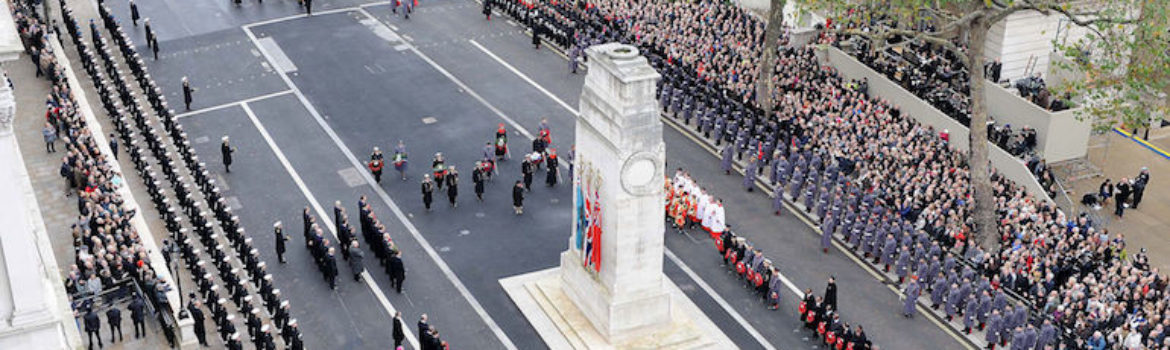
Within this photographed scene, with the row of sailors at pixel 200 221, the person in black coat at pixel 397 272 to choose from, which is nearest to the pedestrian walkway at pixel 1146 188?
the person in black coat at pixel 397 272

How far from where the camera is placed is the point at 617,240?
134 feet

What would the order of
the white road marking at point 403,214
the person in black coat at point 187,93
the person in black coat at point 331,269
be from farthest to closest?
the person in black coat at point 187,93
the person in black coat at point 331,269
the white road marking at point 403,214

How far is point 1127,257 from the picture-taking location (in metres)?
49.0

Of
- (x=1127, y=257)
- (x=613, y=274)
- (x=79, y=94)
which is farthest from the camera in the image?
(x=79, y=94)

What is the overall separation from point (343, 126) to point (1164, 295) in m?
30.5

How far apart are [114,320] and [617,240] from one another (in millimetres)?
13525

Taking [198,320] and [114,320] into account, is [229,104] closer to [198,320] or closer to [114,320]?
[198,320]

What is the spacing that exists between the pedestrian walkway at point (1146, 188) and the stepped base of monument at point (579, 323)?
53.8 ft

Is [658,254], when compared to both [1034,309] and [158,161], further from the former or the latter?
[158,161]

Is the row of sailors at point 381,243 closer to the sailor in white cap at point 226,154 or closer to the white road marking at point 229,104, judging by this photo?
the sailor in white cap at point 226,154

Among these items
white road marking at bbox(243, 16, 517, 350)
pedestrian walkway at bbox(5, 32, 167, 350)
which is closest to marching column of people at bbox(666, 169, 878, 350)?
white road marking at bbox(243, 16, 517, 350)

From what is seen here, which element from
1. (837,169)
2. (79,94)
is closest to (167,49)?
(79,94)

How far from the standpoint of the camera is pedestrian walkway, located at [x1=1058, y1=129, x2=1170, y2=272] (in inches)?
2004

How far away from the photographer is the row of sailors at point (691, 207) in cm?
4872
